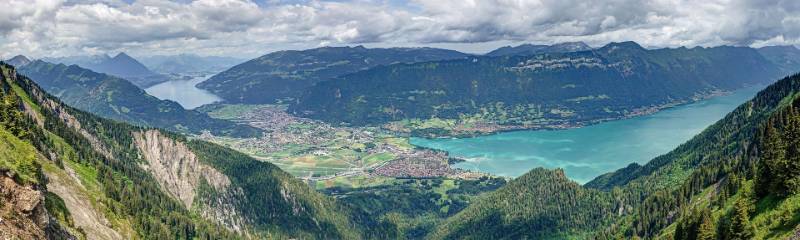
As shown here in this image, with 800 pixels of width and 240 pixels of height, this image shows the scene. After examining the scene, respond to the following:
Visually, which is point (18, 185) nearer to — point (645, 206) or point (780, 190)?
point (780, 190)

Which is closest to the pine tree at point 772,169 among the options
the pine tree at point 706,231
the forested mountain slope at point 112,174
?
the pine tree at point 706,231

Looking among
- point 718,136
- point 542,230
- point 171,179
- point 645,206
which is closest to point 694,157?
point 718,136

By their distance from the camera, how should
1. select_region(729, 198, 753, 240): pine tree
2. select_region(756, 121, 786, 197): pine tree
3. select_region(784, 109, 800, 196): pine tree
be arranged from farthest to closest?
1. select_region(756, 121, 786, 197): pine tree
2. select_region(784, 109, 800, 196): pine tree
3. select_region(729, 198, 753, 240): pine tree

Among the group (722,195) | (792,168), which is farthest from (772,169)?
(722,195)

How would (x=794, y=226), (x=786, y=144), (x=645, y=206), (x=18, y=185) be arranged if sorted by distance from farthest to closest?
(x=645, y=206) < (x=786, y=144) < (x=794, y=226) < (x=18, y=185)

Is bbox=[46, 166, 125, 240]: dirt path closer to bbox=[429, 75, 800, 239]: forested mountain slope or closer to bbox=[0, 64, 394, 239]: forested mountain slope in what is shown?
bbox=[0, 64, 394, 239]: forested mountain slope

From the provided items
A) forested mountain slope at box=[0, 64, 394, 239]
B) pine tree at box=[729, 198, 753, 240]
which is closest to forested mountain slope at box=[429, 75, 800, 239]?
pine tree at box=[729, 198, 753, 240]
